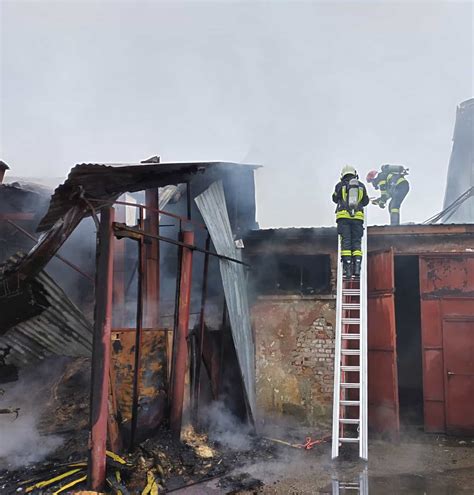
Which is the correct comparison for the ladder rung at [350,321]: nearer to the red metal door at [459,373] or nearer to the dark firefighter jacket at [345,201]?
the dark firefighter jacket at [345,201]

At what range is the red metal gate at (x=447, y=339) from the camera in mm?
8219

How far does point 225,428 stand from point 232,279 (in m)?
2.29

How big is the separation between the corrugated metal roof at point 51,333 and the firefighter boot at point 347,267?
3.87 m

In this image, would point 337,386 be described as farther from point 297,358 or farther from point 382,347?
point 297,358

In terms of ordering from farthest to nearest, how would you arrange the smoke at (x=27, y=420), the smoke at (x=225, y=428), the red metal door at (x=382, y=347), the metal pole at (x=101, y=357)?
the red metal door at (x=382, y=347) → the smoke at (x=225, y=428) → the smoke at (x=27, y=420) → the metal pole at (x=101, y=357)

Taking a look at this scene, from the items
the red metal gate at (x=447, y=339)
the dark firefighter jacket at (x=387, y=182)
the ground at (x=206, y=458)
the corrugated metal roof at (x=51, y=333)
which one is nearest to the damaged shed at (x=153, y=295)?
the corrugated metal roof at (x=51, y=333)

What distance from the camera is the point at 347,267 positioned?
25.7 feet

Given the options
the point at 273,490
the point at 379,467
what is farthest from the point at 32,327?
the point at 379,467

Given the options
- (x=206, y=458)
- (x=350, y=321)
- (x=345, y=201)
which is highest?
(x=345, y=201)

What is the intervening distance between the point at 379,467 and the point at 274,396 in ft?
8.31

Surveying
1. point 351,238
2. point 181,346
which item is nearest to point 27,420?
point 181,346

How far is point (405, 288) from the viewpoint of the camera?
34.1ft

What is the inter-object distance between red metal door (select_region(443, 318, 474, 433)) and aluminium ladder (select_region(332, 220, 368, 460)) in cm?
149

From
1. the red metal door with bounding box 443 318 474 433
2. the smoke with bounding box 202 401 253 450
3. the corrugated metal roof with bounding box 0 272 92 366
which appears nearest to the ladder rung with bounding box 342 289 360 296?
the red metal door with bounding box 443 318 474 433
